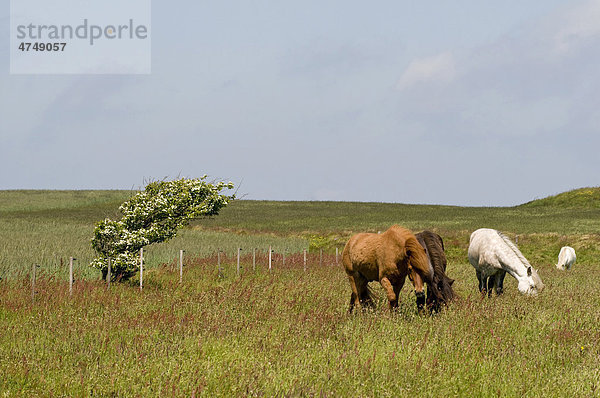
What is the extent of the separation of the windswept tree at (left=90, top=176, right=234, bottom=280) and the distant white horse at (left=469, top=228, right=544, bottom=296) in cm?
854

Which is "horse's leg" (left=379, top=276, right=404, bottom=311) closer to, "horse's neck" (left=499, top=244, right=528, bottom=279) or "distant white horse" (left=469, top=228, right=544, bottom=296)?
"distant white horse" (left=469, top=228, right=544, bottom=296)

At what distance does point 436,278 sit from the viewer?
36.0 ft

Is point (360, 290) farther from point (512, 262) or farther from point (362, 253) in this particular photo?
point (512, 262)

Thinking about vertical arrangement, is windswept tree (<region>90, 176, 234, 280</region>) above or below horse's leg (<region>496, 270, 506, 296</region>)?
above

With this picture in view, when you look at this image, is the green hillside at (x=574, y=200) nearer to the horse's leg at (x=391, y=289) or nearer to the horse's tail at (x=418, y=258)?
the horse's leg at (x=391, y=289)

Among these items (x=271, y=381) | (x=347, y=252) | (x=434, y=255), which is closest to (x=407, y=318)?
(x=434, y=255)

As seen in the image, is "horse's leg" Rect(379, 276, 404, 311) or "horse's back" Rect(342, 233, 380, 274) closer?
"horse's leg" Rect(379, 276, 404, 311)

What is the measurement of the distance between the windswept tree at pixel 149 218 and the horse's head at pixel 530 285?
33.8 ft

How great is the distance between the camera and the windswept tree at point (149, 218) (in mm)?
18078

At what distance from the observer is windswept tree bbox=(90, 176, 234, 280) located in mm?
18078

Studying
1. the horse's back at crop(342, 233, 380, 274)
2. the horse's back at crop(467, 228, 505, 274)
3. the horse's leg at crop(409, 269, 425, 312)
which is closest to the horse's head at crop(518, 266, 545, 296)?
the horse's back at crop(467, 228, 505, 274)

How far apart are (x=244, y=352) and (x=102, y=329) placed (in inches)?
110

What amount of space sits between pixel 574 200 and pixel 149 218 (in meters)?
68.1

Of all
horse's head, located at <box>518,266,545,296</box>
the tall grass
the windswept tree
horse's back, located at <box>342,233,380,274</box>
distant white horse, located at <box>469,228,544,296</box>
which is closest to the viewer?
the tall grass
